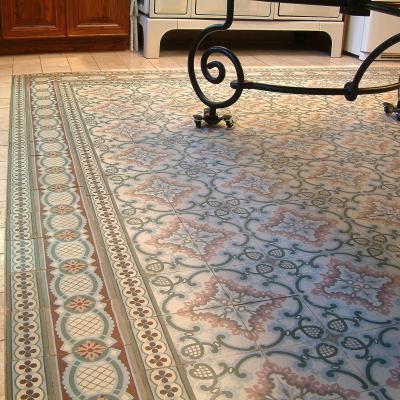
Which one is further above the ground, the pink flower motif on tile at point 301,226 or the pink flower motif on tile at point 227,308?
the pink flower motif on tile at point 301,226

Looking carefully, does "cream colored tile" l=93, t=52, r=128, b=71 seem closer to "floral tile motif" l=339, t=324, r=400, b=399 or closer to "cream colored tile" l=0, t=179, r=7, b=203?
"cream colored tile" l=0, t=179, r=7, b=203

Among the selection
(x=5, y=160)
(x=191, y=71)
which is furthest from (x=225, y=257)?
(x=191, y=71)

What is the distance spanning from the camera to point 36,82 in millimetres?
2791

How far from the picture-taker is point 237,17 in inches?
142

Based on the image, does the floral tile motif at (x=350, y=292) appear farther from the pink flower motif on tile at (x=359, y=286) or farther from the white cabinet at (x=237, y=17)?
the white cabinet at (x=237, y=17)

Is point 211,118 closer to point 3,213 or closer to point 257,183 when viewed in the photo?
point 257,183

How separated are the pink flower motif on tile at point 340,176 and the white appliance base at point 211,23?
6.30ft

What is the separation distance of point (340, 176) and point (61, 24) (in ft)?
7.54

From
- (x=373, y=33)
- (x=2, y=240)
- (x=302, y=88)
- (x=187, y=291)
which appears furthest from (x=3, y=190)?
(x=373, y=33)

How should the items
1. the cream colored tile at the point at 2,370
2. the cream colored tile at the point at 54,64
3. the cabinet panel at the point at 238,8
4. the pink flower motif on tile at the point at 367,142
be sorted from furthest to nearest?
the cabinet panel at the point at 238,8 < the cream colored tile at the point at 54,64 < the pink flower motif on tile at the point at 367,142 < the cream colored tile at the point at 2,370

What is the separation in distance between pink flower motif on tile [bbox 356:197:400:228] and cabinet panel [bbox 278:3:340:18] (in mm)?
2347

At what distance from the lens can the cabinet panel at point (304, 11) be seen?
12.0ft

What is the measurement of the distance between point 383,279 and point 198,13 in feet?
8.77

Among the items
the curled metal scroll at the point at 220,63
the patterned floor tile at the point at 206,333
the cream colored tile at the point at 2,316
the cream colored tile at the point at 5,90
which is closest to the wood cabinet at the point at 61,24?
the cream colored tile at the point at 5,90
